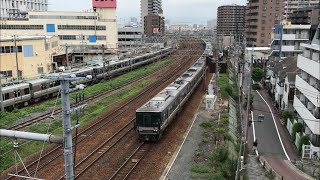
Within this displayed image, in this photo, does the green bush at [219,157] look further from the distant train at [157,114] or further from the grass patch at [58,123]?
the grass patch at [58,123]

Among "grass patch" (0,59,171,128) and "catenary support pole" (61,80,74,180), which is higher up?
"catenary support pole" (61,80,74,180)

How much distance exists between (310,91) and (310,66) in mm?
1634

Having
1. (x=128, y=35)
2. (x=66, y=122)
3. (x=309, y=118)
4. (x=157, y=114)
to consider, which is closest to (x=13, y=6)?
(x=128, y=35)

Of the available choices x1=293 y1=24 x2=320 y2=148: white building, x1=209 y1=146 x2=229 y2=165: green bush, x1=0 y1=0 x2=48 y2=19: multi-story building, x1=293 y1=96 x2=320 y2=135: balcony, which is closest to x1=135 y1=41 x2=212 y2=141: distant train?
x1=209 y1=146 x2=229 y2=165: green bush

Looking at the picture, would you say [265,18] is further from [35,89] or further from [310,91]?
[35,89]

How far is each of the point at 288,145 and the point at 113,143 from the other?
1264cm

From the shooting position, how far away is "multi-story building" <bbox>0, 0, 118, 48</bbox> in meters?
66.4

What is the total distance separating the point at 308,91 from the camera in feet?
75.5

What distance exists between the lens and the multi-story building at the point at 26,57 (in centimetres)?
3825

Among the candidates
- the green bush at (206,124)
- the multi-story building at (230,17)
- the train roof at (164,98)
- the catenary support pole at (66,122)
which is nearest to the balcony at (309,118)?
the green bush at (206,124)

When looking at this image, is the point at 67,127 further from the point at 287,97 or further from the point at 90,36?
the point at 90,36

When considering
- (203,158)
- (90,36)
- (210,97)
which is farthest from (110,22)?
(203,158)

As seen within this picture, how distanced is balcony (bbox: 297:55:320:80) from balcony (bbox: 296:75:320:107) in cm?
86

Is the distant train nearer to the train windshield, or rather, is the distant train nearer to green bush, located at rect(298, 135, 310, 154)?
the train windshield
